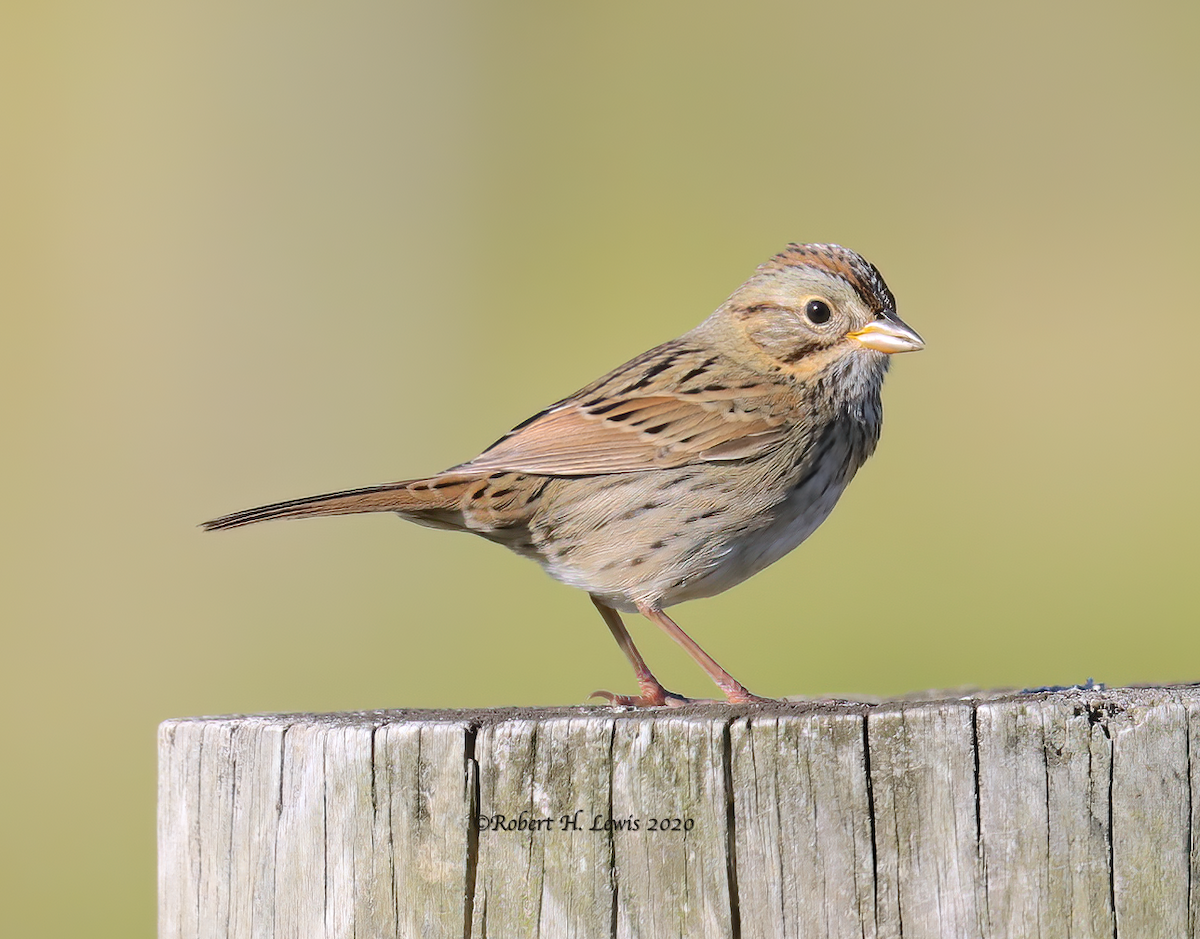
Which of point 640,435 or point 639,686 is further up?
point 640,435

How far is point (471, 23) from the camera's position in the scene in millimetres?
19984

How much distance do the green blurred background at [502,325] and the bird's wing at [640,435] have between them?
4377 mm

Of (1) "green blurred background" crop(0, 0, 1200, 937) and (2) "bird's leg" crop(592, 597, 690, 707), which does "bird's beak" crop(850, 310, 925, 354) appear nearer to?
(2) "bird's leg" crop(592, 597, 690, 707)

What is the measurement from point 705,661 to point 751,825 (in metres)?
1.93

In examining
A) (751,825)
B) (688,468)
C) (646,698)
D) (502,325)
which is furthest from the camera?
(502,325)

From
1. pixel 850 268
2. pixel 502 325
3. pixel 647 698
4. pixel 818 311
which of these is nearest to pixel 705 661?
pixel 647 698

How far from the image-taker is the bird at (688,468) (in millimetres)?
5258

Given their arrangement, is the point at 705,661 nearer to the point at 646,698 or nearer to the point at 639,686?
the point at 646,698

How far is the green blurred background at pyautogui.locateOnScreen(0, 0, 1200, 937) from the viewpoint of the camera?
1088 cm

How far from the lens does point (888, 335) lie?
5.48 meters

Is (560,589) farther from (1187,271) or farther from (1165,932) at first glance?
Result: (1165,932)

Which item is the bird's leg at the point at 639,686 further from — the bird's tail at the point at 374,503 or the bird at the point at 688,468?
the bird's tail at the point at 374,503

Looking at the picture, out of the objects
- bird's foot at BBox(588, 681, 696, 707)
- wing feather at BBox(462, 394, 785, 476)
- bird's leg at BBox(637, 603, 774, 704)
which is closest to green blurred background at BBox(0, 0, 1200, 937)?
bird's leg at BBox(637, 603, 774, 704)

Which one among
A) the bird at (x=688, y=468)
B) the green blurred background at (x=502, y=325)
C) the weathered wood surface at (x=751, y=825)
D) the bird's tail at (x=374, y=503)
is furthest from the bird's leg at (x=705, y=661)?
the green blurred background at (x=502, y=325)
